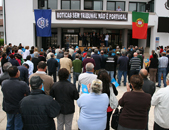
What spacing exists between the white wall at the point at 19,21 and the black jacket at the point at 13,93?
14819 millimetres

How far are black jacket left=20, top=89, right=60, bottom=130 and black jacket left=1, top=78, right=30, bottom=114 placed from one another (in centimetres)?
71

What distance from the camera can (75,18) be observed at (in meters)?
16.8

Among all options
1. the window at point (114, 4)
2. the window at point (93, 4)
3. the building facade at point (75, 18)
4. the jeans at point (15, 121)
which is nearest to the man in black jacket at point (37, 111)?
the jeans at point (15, 121)

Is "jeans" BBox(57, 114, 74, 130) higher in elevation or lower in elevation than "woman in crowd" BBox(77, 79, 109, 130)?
lower

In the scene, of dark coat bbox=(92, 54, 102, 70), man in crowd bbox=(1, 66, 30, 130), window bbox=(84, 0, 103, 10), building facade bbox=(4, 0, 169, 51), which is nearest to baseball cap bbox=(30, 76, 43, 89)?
man in crowd bbox=(1, 66, 30, 130)

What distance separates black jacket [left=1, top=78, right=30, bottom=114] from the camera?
10.6ft

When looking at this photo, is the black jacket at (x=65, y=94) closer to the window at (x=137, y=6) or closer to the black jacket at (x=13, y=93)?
the black jacket at (x=13, y=93)

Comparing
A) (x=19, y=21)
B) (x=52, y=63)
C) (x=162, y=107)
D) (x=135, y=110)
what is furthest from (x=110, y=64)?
(x=19, y=21)

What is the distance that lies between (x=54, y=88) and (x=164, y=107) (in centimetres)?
215

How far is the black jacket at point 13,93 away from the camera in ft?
10.6

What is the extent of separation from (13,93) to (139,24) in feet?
52.7

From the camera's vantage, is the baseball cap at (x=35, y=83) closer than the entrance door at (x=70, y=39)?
Yes

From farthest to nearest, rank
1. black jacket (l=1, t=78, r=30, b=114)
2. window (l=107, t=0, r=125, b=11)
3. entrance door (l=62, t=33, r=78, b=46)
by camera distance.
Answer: entrance door (l=62, t=33, r=78, b=46), window (l=107, t=0, r=125, b=11), black jacket (l=1, t=78, r=30, b=114)

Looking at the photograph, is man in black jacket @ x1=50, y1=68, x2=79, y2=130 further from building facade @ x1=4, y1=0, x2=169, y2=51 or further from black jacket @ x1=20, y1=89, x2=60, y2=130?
building facade @ x1=4, y1=0, x2=169, y2=51
